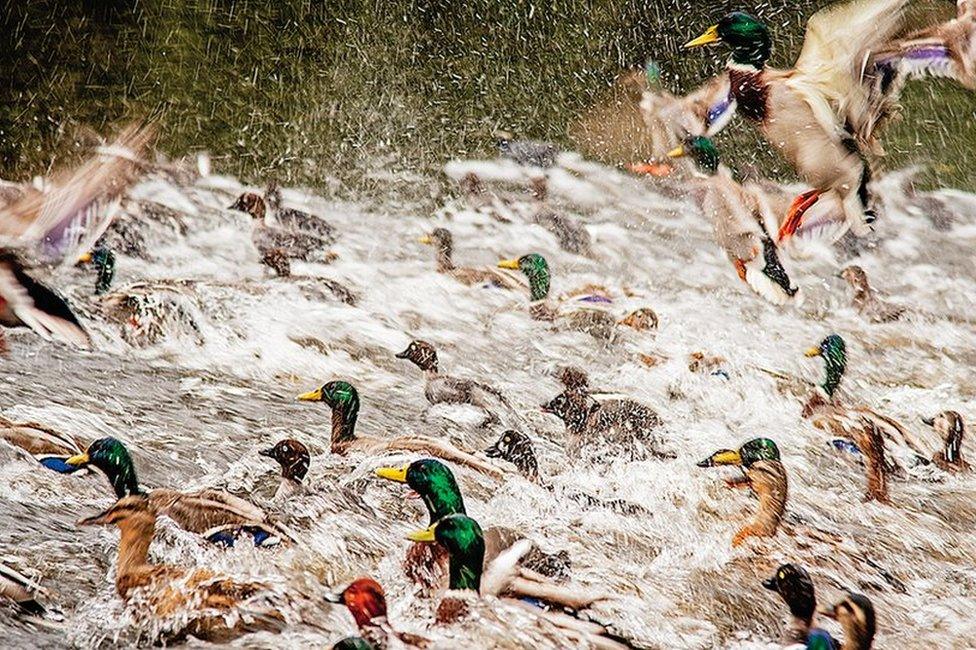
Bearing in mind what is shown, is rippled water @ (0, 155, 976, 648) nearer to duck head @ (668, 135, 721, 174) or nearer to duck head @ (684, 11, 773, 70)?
duck head @ (668, 135, 721, 174)

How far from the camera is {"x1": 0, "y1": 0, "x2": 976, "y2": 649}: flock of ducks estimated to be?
273 cm

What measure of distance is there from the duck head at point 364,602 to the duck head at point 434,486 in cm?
39

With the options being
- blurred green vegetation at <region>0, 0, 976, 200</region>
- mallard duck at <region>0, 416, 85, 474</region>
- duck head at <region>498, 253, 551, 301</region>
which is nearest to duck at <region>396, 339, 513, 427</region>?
duck head at <region>498, 253, 551, 301</region>

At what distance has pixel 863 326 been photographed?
4.88 m

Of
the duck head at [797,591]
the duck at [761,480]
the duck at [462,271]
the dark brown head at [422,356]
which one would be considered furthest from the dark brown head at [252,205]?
the duck head at [797,591]

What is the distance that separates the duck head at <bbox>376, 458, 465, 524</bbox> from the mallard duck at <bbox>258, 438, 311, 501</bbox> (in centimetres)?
31

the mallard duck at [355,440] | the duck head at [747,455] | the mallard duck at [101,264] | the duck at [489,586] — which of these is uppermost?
the mallard duck at [101,264]

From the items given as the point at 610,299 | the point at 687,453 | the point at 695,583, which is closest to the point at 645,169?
the point at 610,299

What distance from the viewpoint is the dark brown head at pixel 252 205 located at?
16.1 feet

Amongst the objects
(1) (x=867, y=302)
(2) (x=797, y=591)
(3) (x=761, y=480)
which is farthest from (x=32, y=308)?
(1) (x=867, y=302)

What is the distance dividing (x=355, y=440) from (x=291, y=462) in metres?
0.33

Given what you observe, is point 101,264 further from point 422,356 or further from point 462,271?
point 462,271

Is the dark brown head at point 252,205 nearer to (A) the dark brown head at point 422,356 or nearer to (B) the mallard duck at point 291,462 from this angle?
(A) the dark brown head at point 422,356

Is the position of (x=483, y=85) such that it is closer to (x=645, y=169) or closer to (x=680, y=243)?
(x=645, y=169)
